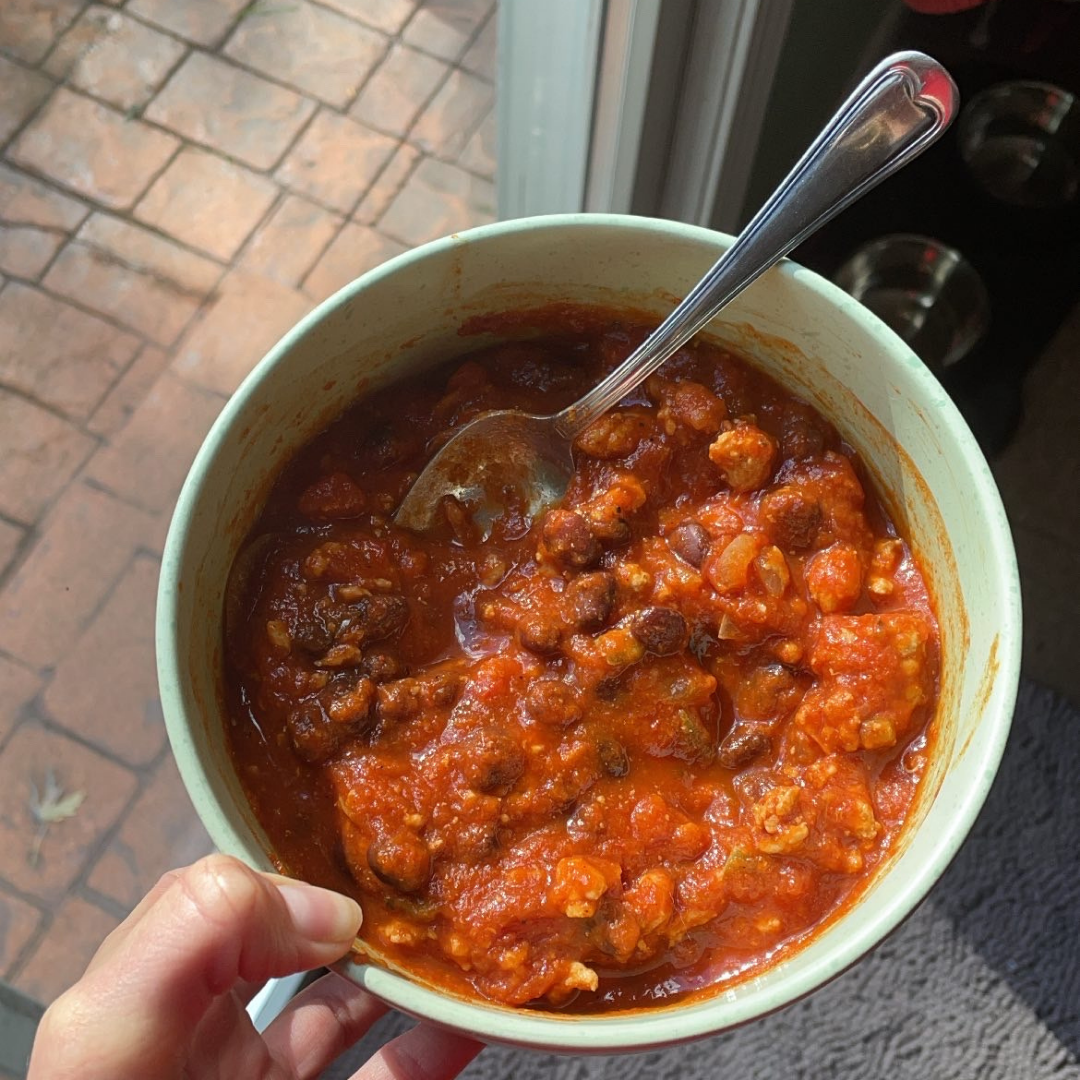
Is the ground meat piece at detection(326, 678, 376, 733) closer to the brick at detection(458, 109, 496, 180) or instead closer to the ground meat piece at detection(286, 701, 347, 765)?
the ground meat piece at detection(286, 701, 347, 765)

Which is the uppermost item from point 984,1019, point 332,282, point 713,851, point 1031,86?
point 1031,86

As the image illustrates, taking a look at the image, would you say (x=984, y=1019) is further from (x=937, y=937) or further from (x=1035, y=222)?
(x=1035, y=222)

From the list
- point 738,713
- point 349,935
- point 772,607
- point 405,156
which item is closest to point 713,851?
point 738,713

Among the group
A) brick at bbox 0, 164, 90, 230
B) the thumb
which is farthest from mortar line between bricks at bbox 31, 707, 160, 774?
the thumb

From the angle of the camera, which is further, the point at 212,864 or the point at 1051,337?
the point at 1051,337

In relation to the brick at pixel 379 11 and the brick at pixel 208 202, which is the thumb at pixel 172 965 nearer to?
the brick at pixel 208 202

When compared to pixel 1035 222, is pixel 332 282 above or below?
below
